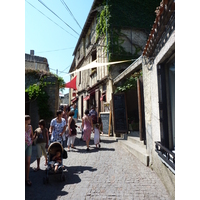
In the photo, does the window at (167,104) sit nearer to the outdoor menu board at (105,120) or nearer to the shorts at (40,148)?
the shorts at (40,148)

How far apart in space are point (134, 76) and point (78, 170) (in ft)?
19.6

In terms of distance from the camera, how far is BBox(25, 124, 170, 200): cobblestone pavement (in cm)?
319

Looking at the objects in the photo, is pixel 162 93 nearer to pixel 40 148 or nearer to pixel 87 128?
pixel 40 148

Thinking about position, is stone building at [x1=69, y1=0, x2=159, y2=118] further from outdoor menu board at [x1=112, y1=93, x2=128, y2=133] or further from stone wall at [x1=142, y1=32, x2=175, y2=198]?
stone wall at [x1=142, y1=32, x2=175, y2=198]

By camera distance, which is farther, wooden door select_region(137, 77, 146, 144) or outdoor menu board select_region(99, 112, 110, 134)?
outdoor menu board select_region(99, 112, 110, 134)

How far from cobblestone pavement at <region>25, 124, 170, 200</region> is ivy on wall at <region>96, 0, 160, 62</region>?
670cm

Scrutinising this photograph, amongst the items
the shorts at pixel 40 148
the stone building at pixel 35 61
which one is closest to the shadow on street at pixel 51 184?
the shorts at pixel 40 148

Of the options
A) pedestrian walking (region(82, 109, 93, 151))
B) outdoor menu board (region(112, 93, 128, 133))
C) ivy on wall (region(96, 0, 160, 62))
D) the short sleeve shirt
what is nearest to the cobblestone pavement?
the short sleeve shirt

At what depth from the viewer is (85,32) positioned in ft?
52.7

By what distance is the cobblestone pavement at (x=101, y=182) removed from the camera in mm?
3189

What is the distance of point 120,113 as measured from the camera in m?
8.48

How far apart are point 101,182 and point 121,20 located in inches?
371

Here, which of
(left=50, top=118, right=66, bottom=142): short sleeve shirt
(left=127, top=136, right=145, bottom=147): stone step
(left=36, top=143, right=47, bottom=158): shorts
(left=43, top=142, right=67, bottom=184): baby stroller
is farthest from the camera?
(left=127, top=136, right=145, bottom=147): stone step
